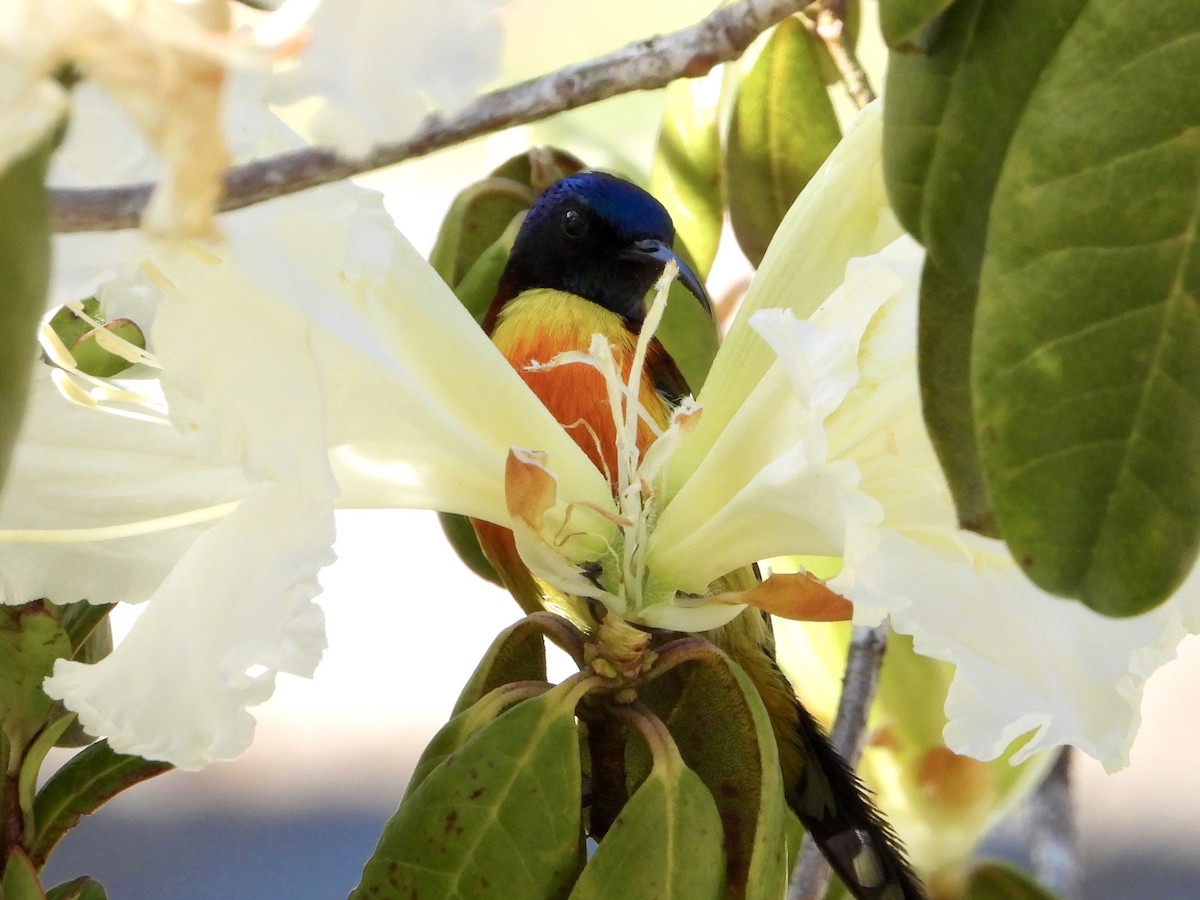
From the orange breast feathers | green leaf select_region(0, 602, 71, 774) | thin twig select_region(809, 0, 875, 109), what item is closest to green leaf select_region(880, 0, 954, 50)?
green leaf select_region(0, 602, 71, 774)

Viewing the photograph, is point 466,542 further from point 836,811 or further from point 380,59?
point 380,59

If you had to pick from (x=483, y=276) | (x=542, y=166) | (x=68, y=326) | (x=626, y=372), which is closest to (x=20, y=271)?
(x=68, y=326)

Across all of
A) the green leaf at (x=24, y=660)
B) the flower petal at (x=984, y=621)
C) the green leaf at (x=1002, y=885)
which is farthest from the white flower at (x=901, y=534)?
the green leaf at (x=1002, y=885)

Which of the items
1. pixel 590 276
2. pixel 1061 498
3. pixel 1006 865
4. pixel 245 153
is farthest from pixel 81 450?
pixel 590 276

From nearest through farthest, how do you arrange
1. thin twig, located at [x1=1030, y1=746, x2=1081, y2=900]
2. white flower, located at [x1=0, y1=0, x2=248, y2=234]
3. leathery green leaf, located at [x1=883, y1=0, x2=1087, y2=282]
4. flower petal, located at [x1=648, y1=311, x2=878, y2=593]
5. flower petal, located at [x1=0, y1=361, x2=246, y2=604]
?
1. white flower, located at [x1=0, y1=0, x2=248, y2=234]
2. leathery green leaf, located at [x1=883, y1=0, x2=1087, y2=282]
3. flower petal, located at [x1=648, y1=311, x2=878, y2=593]
4. flower petal, located at [x1=0, y1=361, x2=246, y2=604]
5. thin twig, located at [x1=1030, y1=746, x2=1081, y2=900]

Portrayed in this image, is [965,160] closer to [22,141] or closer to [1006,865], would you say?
[22,141]

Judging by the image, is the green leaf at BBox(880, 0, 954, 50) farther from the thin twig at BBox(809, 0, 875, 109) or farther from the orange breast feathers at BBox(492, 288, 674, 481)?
the orange breast feathers at BBox(492, 288, 674, 481)
